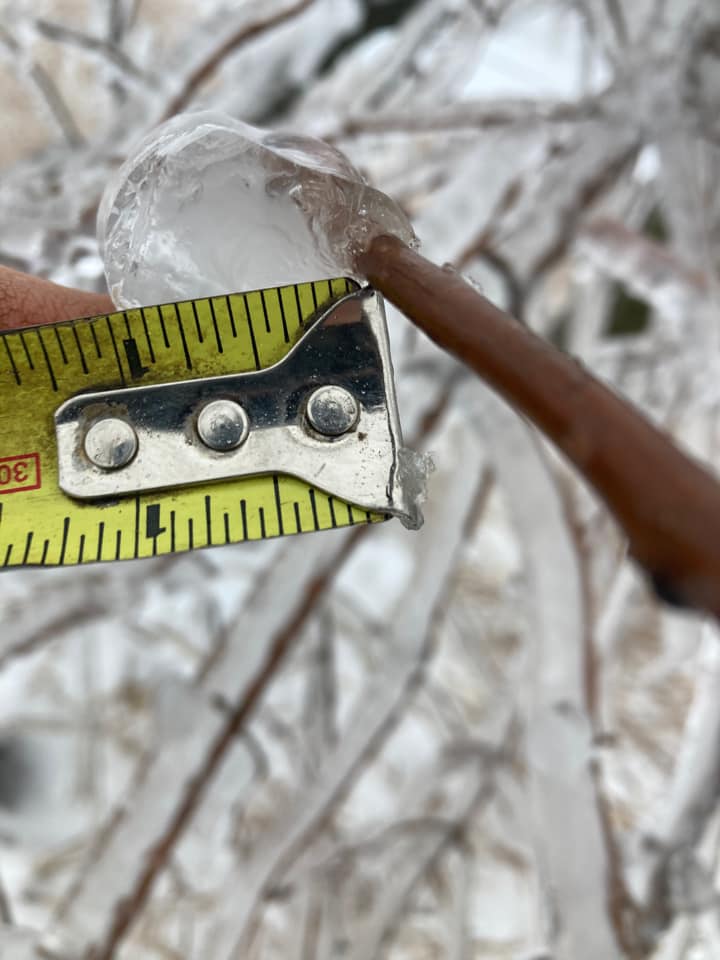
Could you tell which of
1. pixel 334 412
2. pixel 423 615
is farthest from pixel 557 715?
pixel 334 412

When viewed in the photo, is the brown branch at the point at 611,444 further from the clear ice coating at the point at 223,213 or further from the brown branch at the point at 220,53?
the brown branch at the point at 220,53

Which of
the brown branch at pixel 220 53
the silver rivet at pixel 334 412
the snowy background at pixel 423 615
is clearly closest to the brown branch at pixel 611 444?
the silver rivet at pixel 334 412

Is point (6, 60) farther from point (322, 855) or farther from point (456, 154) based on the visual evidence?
point (322, 855)

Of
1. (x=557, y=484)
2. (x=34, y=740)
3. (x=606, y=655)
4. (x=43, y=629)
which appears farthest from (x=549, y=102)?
(x=34, y=740)

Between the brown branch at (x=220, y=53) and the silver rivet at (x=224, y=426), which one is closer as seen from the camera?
the silver rivet at (x=224, y=426)

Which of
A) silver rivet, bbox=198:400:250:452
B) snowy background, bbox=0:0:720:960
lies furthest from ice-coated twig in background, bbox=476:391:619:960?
silver rivet, bbox=198:400:250:452

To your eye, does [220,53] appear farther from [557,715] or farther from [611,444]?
[611,444]

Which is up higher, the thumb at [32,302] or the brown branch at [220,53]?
the brown branch at [220,53]
